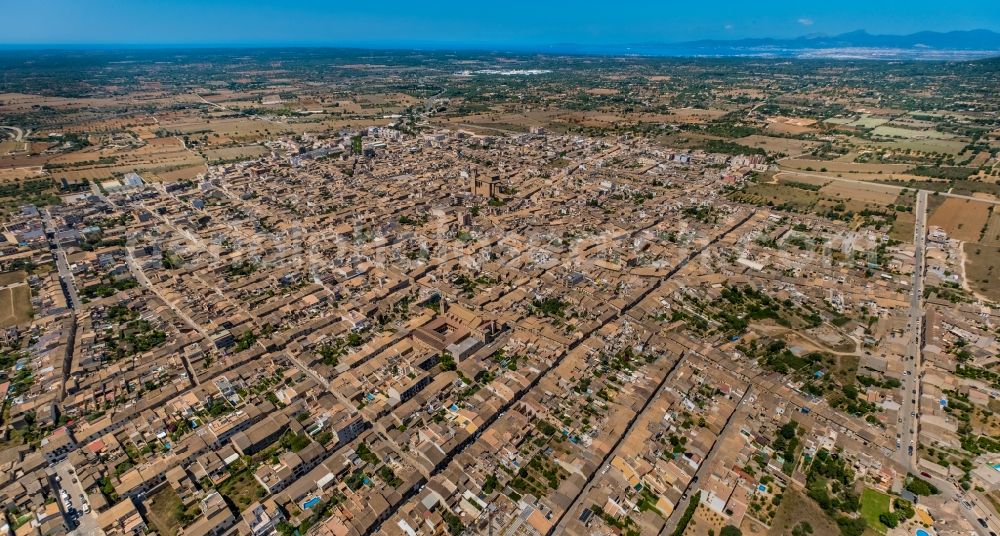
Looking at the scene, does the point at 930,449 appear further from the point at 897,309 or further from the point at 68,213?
the point at 68,213

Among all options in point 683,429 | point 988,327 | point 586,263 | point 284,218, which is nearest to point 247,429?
point 683,429

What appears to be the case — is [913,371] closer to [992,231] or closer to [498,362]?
[498,362]

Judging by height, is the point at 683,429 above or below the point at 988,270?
below

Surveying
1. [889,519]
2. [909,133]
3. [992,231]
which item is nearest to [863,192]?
[992,231]

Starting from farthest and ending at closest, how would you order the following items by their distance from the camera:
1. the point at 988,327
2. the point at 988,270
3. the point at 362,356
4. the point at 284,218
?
the point at 284,218, the point at 988,270, the point at 988,327, the point at 362,356

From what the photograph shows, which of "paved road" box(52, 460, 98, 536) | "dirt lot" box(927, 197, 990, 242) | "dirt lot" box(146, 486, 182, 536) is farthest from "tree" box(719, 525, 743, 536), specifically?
"dirt lot" box(927, 197, 990, 242)

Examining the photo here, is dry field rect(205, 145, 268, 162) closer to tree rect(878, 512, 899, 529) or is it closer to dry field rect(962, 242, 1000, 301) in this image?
tree rect(878, 512, 899, 529)
